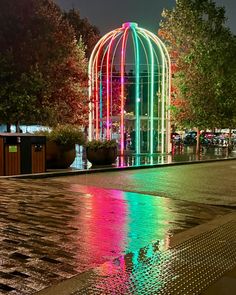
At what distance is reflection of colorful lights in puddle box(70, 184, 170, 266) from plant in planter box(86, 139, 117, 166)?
7.64 metres

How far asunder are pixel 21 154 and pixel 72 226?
7.36 metres

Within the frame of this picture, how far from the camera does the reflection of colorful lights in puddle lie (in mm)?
5867

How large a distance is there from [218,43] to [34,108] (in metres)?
12.6

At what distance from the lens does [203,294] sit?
13.9 feet

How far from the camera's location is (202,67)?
90.7ft

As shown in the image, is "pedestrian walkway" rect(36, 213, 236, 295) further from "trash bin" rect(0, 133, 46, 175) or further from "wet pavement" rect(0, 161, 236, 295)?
"trash bin" rect(0, 133, 46, 175)

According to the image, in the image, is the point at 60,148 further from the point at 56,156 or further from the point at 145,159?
the point at 145,159

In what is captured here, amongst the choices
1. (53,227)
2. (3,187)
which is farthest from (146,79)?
(53,227)

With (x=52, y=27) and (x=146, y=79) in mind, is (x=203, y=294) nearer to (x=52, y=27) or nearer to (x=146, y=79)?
(x=52, y=27)

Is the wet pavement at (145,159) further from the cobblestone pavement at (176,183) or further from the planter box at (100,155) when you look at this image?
the cobblestone pavement at (176,183)

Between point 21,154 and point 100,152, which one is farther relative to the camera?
point 100,152

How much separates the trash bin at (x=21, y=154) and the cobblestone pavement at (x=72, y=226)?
2013 millimetres

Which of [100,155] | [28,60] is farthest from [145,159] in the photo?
[28,60]

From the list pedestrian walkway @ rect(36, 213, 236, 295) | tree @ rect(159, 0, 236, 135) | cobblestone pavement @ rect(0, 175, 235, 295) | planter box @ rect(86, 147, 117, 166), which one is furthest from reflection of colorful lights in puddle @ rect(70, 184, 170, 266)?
tree @ rect(159, 0, 236, 135)
